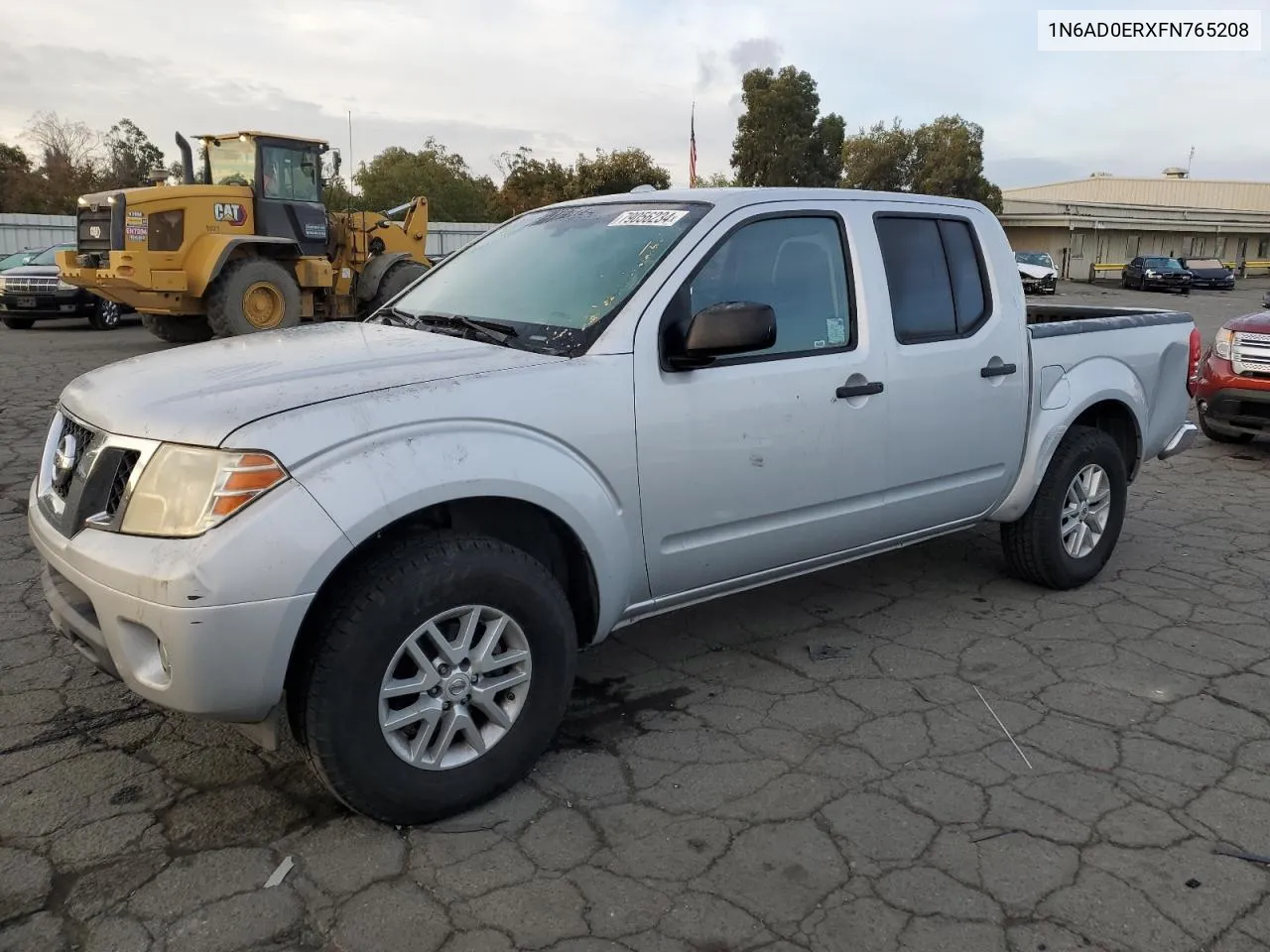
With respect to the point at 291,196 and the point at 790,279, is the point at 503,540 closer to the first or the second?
the point at 790,279

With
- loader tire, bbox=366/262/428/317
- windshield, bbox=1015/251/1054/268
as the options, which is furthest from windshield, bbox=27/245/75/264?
windshield, bbox=1015/251/1054/268

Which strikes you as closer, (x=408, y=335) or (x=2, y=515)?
(x=408, y=335)

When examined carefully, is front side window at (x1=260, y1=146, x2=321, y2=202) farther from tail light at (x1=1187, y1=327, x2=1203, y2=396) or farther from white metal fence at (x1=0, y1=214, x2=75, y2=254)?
white metal fence at (x1=0, y1=214, x2=75, y2=254)

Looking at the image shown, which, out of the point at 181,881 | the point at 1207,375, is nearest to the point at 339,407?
the point at 181,881

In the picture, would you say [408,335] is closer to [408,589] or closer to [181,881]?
[408,589]

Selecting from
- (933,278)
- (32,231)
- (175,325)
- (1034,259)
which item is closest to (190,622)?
(933,278)

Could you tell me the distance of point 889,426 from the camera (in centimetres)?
374

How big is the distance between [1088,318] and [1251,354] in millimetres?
3516

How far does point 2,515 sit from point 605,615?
4.19m

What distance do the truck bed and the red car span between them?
8.19 ft

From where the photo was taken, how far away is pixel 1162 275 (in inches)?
1494

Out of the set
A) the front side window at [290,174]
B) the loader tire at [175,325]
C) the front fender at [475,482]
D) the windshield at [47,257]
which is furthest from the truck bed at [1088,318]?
the windshield at [47,257]

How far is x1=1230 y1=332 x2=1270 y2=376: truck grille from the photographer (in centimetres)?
761

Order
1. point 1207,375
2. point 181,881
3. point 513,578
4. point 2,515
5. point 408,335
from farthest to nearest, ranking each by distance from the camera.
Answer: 1. point 1207,375
2. point 2,515
3. point 408,335
4. point 513,578
5. point 181,881
